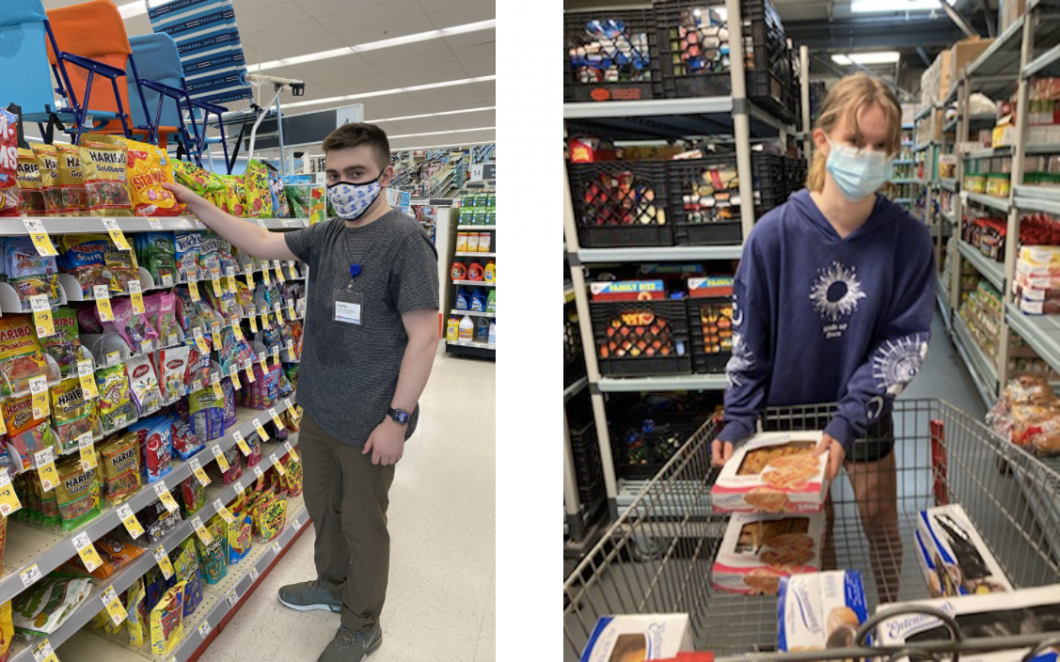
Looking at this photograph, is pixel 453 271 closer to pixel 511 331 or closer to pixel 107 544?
pixel 107 544

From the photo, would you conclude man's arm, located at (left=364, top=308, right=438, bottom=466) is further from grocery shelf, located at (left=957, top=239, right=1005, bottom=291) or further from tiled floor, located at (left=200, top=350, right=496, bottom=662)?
grocery shelf, located at (left=957, top=239, right=1005, bottom=291)

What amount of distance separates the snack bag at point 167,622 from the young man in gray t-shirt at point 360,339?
0.53 metres

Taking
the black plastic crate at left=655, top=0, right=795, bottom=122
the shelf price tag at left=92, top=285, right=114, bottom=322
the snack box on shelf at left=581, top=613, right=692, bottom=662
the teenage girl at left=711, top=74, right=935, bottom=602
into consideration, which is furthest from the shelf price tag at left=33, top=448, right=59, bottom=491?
the black plastic crate at left=655, top=0, right=795, bottom=122

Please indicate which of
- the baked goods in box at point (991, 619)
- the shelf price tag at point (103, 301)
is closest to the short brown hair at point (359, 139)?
the shelf price tag at point (103, 301)

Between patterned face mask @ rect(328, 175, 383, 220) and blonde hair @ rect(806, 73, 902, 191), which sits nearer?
blonde hair @ rect(806, 73, 902, 191)

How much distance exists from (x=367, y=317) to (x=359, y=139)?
25.5 inches

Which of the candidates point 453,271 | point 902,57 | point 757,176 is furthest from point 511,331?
point 902,57

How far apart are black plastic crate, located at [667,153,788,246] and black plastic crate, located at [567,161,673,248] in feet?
0.18

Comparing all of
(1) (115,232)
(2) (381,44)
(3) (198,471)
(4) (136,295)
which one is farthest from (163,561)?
(2) (381,44)

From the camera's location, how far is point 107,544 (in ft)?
8.04

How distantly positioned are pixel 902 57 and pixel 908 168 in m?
4.15

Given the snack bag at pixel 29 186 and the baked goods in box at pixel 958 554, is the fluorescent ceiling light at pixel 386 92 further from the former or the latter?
the baked goods in box at pixel 958 554

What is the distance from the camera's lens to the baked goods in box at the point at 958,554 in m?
1.04

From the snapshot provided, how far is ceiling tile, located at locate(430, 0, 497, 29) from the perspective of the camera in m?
9.21
